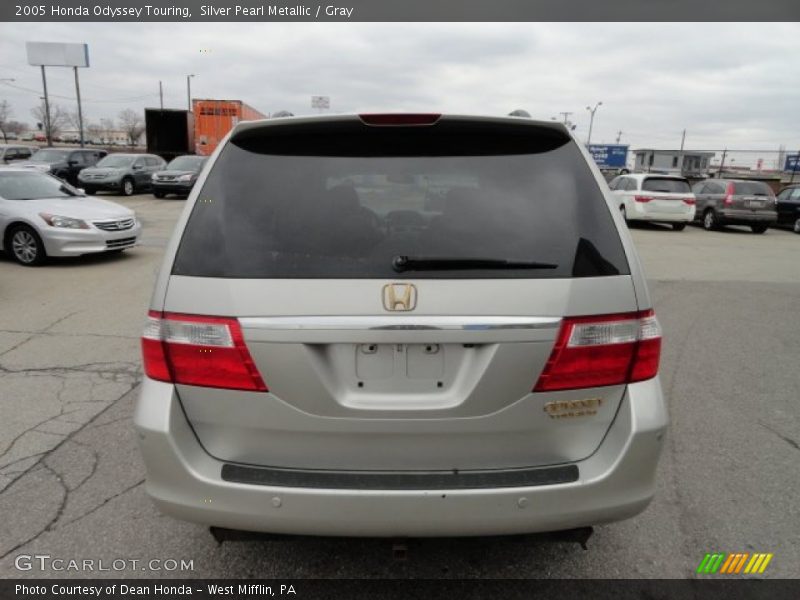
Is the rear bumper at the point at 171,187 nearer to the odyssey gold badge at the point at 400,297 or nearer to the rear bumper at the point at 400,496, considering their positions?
the rear bumper at the point at 400,496

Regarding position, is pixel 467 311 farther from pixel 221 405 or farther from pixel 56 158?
pixel 56 158

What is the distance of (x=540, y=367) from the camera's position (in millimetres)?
1949

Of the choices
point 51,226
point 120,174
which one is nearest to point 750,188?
point 51,226

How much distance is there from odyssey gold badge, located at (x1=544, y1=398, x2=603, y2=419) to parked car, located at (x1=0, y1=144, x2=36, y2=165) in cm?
2888

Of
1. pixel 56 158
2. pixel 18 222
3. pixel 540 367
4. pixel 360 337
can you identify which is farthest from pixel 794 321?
pixel 56 158

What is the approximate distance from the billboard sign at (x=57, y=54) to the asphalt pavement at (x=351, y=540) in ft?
168

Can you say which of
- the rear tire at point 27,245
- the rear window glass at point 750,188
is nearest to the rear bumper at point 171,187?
the rear tire at point 27,245

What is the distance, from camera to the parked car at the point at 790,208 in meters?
19.6

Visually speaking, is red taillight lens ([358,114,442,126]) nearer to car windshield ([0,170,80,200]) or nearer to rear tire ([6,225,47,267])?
rear tire ([6,225,47,267])

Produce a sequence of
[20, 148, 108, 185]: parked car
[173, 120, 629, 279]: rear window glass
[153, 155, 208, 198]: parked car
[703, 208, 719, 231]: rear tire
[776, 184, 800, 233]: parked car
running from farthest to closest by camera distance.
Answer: [20, 148, 108, 185]: parked car
[153, 155, 208, 198]: parked car
[776, 184, 800, 233]: parked car
[703, 208, 719, 231]: rear tire
[173, 120, 629, 279]: rear window glass

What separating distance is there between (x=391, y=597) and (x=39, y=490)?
6.78ft

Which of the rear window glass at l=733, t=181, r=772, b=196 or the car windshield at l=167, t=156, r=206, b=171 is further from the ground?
the rear window glass at l=733, t=181, r=772, b=196

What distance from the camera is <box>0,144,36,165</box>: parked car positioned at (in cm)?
2472

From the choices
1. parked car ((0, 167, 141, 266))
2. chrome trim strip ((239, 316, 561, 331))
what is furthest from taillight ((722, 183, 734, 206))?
chrome trim strip ((239, 316, 561, 331))
